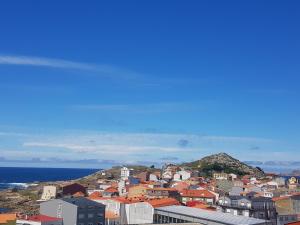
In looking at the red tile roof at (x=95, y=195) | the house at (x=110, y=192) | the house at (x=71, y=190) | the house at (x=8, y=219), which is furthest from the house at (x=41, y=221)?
the house at (x=71, y=190)

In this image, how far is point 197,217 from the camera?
66.6 metres

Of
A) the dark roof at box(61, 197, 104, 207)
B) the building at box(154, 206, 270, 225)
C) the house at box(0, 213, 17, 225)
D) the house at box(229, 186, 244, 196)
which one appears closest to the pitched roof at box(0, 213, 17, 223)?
the house at box(0, 213, 17, 225)

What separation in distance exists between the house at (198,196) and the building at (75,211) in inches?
1288

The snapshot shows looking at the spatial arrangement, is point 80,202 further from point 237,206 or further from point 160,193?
point 160,193

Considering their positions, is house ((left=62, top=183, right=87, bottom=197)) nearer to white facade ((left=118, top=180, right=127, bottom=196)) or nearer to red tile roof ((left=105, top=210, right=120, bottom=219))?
white facade ((left=118, top=180, right=127, bottom=196))

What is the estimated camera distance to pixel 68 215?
72938 millimetres

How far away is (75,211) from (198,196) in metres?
39.1

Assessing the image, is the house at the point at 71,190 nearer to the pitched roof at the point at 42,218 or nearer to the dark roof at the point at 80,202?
the dark roof at the point at 80,202

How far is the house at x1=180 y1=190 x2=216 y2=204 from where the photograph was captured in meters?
104

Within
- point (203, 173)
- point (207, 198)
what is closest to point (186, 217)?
point (207, 198)

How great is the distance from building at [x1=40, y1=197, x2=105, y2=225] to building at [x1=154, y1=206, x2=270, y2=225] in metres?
9.36

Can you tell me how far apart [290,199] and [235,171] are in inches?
4089

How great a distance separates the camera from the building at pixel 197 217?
6200 cm

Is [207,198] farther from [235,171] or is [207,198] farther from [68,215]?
[235,171]
